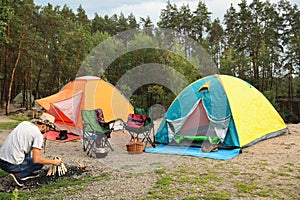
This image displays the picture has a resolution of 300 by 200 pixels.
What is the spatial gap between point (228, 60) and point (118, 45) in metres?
6.66

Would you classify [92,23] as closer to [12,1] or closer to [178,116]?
[12,1]

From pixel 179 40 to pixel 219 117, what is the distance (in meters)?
14.1

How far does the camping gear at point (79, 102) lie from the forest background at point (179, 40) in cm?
546

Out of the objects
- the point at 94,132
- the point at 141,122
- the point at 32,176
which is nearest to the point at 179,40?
the point at 141,122

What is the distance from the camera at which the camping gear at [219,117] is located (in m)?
5.25

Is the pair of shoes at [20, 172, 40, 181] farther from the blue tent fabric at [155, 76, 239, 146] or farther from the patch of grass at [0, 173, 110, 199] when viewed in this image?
the blue tent fabric at [155, 76, 239, 146]

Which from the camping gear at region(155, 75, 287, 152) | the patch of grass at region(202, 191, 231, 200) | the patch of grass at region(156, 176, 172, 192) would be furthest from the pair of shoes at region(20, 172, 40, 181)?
the camping gear at region(155, 75, 287, 152)

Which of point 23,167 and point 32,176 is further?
point 32,176

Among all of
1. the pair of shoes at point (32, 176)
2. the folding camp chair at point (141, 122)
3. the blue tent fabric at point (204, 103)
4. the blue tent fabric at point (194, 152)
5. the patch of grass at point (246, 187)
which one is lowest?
the patch of grass at point (246, 187)

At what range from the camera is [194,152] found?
5.03 meters

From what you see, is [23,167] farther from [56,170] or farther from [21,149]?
[56,170]

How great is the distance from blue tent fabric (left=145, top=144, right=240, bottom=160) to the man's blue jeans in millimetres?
2407

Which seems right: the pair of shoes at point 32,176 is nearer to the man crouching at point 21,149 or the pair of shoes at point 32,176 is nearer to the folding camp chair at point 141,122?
the man crouching at point 21,149

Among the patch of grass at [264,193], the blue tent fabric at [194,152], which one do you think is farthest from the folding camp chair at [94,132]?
the patch of grass at [264,193]
